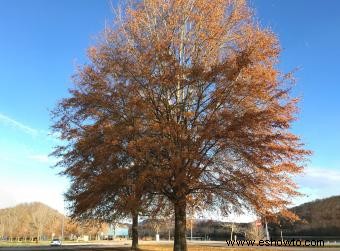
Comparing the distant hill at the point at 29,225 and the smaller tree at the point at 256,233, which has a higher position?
the distant hill at the point at 29,225

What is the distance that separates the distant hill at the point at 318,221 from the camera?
2999 inches

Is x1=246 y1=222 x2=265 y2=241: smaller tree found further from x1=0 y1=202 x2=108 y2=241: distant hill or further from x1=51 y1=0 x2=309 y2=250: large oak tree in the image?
x1=0 y1=202 x2=108 y2=241: distant hill

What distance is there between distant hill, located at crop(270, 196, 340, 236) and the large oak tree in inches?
1944

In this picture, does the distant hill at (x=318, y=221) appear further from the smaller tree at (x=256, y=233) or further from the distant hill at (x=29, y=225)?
the distant hill at (x=29, y=225)

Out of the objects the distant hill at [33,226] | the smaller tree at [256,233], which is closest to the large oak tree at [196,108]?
the smaller tree at [256,233]

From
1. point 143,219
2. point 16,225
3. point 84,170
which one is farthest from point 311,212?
point 16,225

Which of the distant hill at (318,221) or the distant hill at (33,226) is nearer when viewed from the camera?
the distant hill at (318,221)

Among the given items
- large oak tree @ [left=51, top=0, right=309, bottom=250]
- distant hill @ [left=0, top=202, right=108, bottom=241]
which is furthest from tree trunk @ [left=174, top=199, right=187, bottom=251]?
distant hill @ [left=0, top=202, right=108, bottom=241]

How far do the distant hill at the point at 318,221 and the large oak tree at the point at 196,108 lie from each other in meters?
49.4

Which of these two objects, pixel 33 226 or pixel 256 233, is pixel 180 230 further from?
pixel 33 226

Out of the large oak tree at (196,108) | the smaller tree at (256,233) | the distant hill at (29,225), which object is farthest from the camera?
the distant hill at (29,225)

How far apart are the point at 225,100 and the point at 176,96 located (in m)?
3.15

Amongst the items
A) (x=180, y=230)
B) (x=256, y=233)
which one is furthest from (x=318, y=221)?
(x=180, y=230)

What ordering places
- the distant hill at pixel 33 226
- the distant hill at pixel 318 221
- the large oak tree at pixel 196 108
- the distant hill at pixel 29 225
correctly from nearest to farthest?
the large oak tree at pixel 196 108 → the distant hill at pixel 318 221 → the distant hill at pixel 33 226 → the distant hill at pixel 29 225
